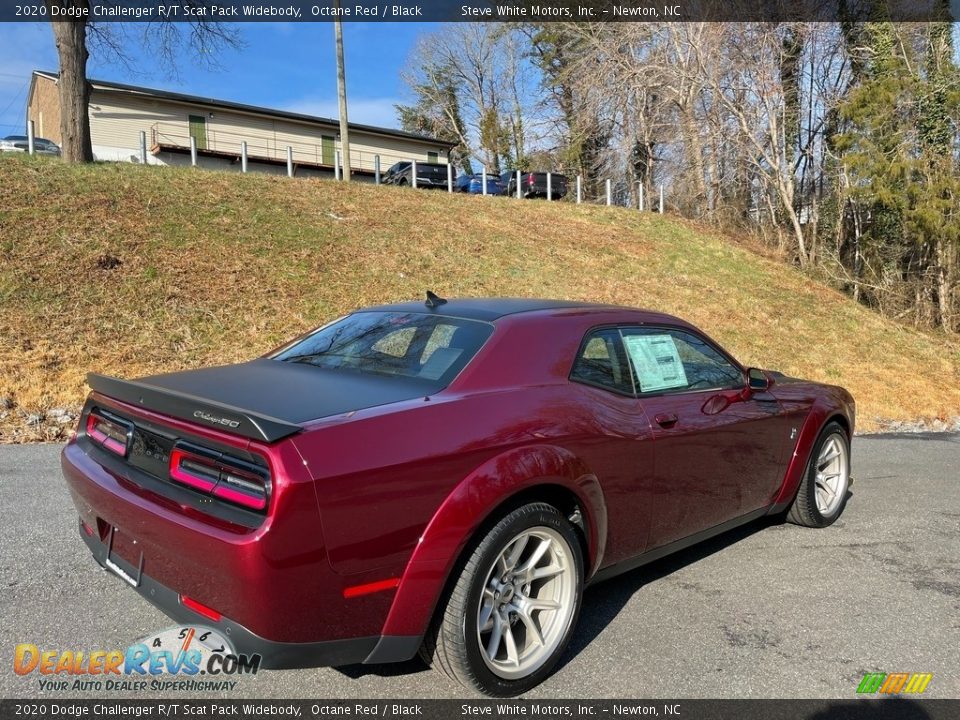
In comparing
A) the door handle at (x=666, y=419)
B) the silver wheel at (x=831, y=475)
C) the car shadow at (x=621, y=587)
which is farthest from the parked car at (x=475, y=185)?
the door handle at (x=666, y=419)

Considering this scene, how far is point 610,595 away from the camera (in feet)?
12.3

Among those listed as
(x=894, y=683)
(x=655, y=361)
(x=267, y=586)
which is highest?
(x=655, y=361)

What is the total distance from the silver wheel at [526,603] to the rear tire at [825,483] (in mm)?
2423

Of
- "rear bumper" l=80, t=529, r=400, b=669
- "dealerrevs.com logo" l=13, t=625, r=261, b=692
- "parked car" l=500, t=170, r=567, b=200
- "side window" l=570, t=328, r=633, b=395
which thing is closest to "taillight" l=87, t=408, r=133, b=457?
"rear bumper" l=80, t=529, r=400, b=669

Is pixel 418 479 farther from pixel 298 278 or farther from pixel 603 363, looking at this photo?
pixel 298 278

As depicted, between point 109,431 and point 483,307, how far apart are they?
177cm

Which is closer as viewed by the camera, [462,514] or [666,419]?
[462,514]

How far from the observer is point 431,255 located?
50.3ft

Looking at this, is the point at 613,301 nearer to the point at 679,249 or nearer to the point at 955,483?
the point at 679,249

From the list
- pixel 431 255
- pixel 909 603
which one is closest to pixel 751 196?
pixel 431 255

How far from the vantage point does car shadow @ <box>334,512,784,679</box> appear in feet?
9.59

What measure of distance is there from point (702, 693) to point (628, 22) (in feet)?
80.1

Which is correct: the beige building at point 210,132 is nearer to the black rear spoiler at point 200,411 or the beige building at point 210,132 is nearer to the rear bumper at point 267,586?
the black rear spoiler at point 200,411

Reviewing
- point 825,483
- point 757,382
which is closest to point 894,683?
point 757,382
